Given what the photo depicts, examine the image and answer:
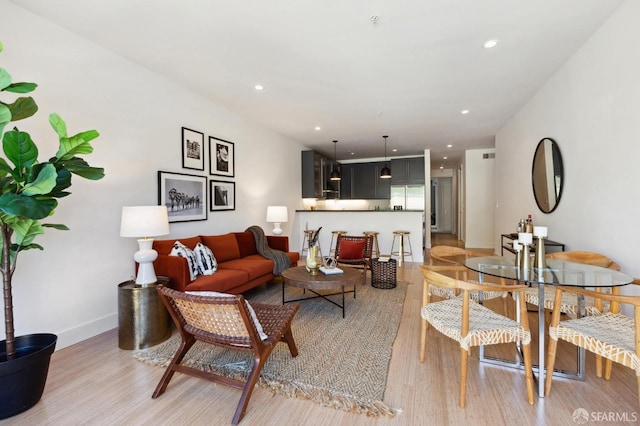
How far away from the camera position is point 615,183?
250cm

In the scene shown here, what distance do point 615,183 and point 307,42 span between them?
296cm

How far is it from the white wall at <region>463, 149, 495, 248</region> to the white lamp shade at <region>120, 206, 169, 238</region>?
740cm

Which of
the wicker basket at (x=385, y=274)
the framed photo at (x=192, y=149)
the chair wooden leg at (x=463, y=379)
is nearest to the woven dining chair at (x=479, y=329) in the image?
the chair wooden leg at (x=463, y=379)

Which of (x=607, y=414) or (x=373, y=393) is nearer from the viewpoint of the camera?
(x=607, y=414)

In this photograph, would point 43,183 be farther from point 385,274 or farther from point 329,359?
point 385,274

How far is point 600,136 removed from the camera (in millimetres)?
2705

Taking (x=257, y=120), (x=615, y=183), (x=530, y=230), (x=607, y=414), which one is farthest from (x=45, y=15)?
(x=530, y=230)

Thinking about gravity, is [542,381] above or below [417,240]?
below

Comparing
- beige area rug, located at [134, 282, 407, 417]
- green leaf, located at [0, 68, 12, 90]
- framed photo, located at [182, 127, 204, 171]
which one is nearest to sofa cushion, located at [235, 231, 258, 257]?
framed photo, located at [182, 127, 204, 171]

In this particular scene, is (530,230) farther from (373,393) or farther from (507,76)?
(373,393)

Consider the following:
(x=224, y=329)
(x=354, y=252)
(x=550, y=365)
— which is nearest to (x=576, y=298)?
(x=550, y=365)

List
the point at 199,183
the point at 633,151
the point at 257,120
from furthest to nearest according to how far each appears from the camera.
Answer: the point at 257,120
the point at 199,183
the point at 633,151

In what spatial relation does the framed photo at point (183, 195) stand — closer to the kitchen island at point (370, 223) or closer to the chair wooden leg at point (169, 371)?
the chair wooden leg at point (169, 371)

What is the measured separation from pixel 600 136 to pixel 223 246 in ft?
13.8
